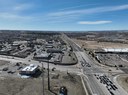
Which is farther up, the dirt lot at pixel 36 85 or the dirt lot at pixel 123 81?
the dirt lot at pixel 36 85

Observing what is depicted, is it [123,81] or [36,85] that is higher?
[36,85]

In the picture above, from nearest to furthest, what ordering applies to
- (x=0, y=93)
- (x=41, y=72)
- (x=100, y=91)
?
(x=0, y=93) → (x=100, y=91) → (x=41, y=72)

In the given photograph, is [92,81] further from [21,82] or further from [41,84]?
[21,82]

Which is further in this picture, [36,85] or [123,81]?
[123,81]

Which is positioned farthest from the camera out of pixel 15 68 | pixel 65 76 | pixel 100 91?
pixel 15 68

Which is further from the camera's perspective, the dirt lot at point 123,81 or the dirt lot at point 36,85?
the dirt lot at point 123,81

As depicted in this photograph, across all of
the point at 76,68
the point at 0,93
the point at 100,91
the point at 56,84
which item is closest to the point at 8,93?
the point at 0,93

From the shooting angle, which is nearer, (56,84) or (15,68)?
(56,84)
